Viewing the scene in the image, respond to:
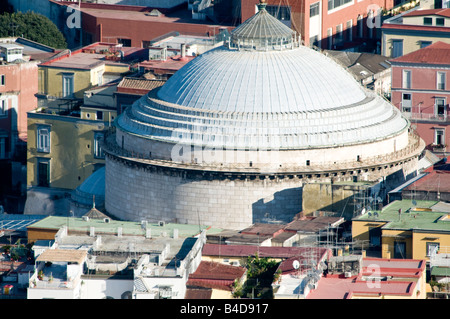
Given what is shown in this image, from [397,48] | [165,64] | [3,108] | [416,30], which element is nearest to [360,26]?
[397,48]

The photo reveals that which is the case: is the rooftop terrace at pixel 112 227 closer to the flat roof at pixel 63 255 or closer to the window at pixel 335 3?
the flat roof at pixel 63 255

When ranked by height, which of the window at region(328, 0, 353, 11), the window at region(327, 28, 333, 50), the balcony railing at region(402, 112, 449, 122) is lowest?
the balcony railing at region(402, 112, 449, 122)

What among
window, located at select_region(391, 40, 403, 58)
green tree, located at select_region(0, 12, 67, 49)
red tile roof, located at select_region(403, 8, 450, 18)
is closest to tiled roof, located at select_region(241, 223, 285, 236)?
window, located at select_region(391, 40, 403, 58)

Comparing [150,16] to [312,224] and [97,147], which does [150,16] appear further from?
[312,224]

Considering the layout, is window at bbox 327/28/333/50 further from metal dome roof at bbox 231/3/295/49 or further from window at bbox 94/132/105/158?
metal dome roof at bbox 231/3/295/49

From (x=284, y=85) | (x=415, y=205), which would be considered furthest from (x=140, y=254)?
(x=284, y=85)

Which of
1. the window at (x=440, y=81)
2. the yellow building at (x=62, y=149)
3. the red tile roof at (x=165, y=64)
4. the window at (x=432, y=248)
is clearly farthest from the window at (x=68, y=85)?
the window at (x=432, y=248)

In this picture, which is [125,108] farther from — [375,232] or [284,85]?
[375,232]
